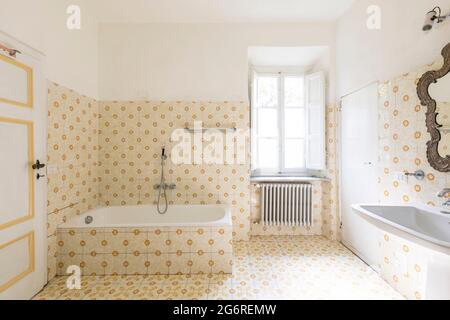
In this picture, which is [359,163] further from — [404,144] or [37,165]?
[37,165]

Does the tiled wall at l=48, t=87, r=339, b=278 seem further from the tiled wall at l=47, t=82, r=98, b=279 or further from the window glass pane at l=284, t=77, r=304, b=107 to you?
the window glass pane at l=284, t=77, r=304, b=107

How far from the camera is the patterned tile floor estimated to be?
1.83m

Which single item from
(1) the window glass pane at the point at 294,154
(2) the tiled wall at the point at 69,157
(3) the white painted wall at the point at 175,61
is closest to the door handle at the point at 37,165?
(2) the tiled wall at the point at 69,157

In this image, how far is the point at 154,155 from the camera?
9.57ft

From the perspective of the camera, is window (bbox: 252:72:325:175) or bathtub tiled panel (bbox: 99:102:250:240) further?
window (bbox: 252:72:325:175)

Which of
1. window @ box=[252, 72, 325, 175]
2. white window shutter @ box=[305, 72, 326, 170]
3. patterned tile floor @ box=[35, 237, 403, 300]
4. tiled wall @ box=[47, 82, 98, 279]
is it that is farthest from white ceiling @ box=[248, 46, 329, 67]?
patterned tile floor @ box=[35, 237, 403, 300]

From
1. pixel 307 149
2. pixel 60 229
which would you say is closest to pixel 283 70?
pixel 307 149

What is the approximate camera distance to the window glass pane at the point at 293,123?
11.1 ft

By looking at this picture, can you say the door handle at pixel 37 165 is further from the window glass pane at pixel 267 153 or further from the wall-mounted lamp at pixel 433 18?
the wall-mounted lamp at pixel 433 18

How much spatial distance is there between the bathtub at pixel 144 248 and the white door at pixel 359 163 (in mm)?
1384

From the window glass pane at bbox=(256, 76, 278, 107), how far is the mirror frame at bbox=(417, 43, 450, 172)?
1933mm

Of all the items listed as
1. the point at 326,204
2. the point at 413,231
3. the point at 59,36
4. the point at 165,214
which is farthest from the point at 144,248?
the point at 326,204

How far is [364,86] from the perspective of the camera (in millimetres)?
2359
